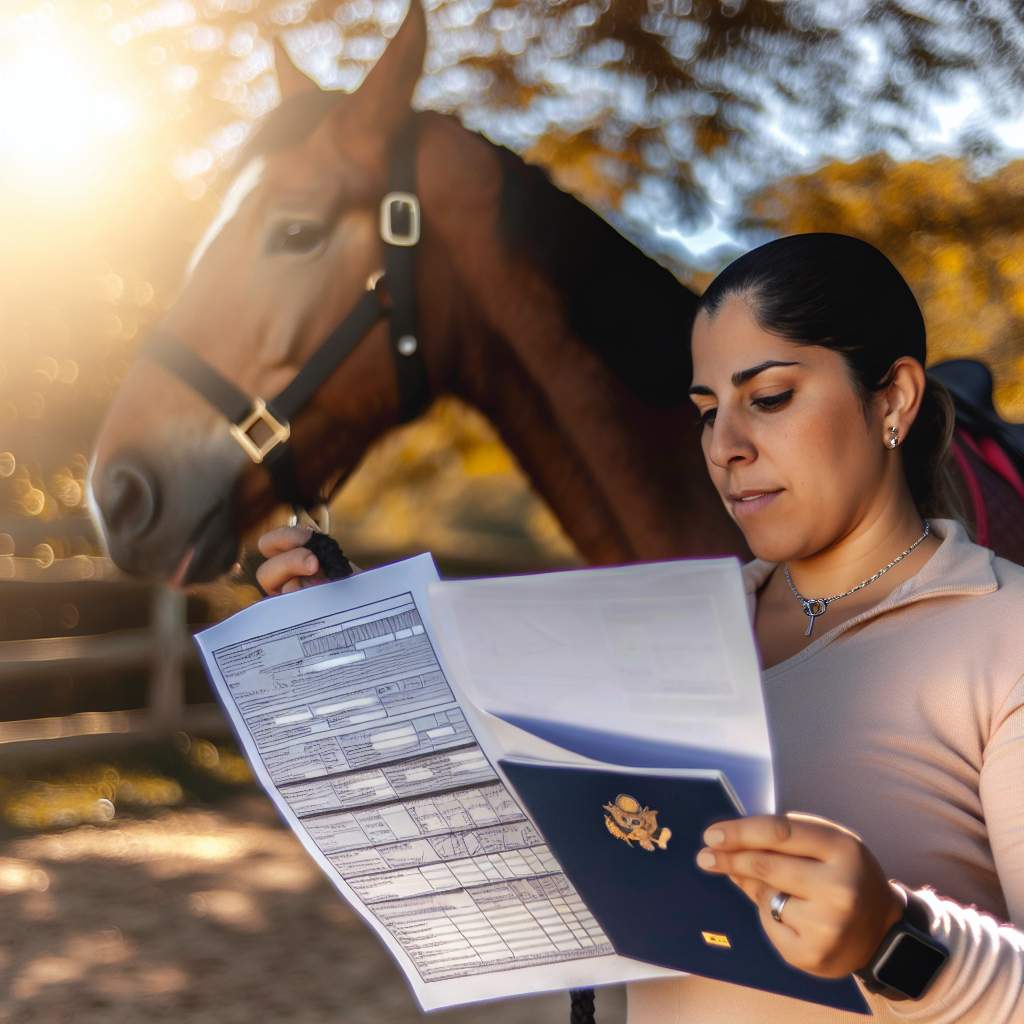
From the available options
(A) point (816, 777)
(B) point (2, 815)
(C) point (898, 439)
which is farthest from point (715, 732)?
(B) point (2, 815)

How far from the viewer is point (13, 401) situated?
4641mm

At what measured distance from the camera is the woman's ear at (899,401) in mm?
799

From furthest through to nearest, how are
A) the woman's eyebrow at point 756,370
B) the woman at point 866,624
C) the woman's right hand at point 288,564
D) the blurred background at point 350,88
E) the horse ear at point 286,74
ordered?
the blurred background at point 350,88 → the horse ear at point 286,74 → the woman's right hand at point 288,564 → the woman's eyebrow at point 756,370 → the woman at point 866,624

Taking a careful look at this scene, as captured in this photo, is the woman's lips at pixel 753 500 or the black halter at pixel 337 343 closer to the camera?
the woman's lips at pixel 753 500

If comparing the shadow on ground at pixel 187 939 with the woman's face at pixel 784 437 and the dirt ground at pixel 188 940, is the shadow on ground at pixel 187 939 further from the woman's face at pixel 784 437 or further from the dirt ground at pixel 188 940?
the woman's face at pixel 784 437

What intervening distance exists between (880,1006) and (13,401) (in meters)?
4.69

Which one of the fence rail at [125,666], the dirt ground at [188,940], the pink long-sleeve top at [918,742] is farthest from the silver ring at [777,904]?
the fence rail at [125,666]

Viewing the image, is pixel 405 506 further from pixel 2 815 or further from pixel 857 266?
pixel 857 266

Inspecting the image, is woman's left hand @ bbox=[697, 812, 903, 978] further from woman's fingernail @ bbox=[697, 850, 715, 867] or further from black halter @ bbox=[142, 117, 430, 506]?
black halter @ bbox=[142, 117, 430, 506]

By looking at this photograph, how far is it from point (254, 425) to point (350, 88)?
6.23ft

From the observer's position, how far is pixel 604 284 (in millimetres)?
1629

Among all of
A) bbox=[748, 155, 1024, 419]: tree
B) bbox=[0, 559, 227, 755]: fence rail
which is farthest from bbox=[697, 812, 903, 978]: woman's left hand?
bbox=[0, 559, 227, 755]: fence rail

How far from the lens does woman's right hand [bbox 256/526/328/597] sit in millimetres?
870

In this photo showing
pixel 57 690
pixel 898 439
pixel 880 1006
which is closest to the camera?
pixel 880 1006
